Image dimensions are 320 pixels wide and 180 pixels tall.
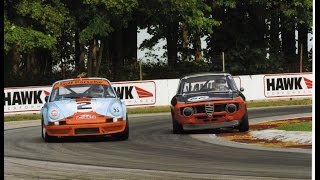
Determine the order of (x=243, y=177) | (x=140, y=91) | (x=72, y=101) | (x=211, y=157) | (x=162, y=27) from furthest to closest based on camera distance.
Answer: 1. (x=162, y=27)
2. (x=140, y=91)
3. (x=72, y=101)
4. (x=211, y=157)
5. (x=243, y=177)

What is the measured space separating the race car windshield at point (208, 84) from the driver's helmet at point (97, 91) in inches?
84.0

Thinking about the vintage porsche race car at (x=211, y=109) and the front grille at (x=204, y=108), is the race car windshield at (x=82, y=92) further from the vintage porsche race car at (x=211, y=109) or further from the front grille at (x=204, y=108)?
the front grille at (x=204, y=108)

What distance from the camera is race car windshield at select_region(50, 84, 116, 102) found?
14016 mm

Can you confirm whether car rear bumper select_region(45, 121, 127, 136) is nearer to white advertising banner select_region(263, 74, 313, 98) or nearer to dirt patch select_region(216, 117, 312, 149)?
dirt patch select_region(216, 117, 312, 149)

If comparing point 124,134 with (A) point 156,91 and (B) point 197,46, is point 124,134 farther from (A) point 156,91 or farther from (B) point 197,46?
(B) point 197,46

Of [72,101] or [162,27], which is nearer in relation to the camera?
[72,101]

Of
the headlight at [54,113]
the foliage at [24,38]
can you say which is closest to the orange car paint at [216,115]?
the headlight at [54,113]

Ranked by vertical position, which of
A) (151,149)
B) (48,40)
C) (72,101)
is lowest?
(151,149)

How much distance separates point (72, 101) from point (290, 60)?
23079mm

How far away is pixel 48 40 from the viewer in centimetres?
3166

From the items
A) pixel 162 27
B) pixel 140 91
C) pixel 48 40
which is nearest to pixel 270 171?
pixel 140 91

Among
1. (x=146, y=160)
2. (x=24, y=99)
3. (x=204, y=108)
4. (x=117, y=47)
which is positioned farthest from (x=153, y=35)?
(x=146, y=160)

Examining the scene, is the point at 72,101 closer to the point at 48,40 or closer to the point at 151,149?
the point at 151,149

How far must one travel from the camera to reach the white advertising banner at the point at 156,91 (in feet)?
83.8
